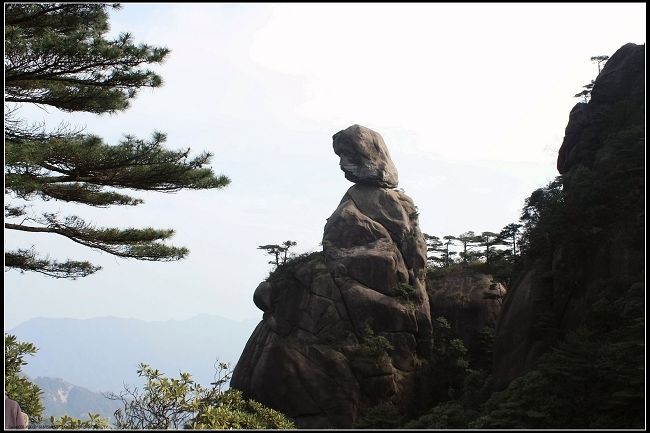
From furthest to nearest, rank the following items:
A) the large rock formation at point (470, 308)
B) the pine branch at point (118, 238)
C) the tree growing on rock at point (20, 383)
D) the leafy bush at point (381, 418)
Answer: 1. the large rock formation at point (470, 308)
2. the leafy bush at point (381, 418)
3. the pine branch at point (118, 238)
4. the tree growing on rock at point (20, 383)

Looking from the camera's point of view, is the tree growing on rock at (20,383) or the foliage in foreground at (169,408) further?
the tree growing on rock at (20,383)

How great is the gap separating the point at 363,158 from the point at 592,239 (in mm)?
16549

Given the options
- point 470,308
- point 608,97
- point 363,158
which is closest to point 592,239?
point 608,97

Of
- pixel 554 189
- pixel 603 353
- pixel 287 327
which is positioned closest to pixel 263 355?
pixel 287 327

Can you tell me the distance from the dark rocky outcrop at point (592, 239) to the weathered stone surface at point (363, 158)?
12.3 meters

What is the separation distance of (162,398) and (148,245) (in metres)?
6.79

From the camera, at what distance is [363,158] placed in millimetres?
29266

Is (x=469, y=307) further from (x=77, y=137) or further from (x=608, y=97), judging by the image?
(x=77, y=137)

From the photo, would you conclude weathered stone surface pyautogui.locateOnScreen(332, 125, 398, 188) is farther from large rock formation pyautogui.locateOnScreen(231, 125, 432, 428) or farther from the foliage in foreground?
the foliage in foreground

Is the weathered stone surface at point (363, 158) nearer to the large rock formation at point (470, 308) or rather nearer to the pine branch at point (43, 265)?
the large rock formation at point (470, 308)

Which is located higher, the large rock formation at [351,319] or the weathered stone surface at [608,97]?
the weathered stone surface at [608,97]

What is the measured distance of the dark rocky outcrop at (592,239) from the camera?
12406mm

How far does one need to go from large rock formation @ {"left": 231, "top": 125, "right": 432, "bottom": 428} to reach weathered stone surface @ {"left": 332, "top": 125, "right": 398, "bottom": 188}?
0.20 feet

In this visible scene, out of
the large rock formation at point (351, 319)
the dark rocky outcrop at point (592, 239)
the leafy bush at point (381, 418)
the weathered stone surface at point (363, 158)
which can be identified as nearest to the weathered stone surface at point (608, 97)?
the dark rocky outcrop at point (592, 239)
